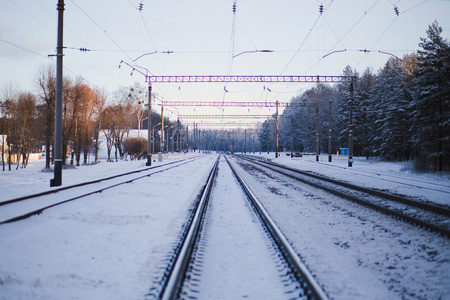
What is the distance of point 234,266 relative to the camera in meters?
4.44

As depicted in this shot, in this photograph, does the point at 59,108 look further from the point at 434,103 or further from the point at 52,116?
the point at 434,103

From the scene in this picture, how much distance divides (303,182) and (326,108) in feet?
242

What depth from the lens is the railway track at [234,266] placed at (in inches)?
141

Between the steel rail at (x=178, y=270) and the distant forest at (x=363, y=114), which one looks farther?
the distant forest at (x=363, y=114)

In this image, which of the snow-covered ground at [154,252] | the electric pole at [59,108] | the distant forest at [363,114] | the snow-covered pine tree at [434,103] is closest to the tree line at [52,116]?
the distant forest at [363,114]

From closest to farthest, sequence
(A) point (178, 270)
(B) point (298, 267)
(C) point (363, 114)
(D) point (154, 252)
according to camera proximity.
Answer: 1. (A) point (178, 270)
2. (B) point (298, 267)
3. (D) point (154, 252)
4. (C) point (363, 114)

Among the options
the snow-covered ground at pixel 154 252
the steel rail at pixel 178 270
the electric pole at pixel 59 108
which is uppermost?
the electric pole at pixel 59 108

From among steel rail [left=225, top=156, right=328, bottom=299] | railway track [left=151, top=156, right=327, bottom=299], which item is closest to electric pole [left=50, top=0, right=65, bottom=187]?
railway track [left=151, top=156, right=327, bottom=299]

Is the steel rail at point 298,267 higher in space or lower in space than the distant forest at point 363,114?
lower

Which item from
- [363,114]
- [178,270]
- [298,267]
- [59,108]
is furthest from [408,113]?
[178,270]

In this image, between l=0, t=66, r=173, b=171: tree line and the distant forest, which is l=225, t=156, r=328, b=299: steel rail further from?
l=0, t=66, r=173, b=171: tree line

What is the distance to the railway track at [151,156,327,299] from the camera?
357 cm

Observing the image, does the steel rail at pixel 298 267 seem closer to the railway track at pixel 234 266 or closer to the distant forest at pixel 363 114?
the railway track at pixel 234 266

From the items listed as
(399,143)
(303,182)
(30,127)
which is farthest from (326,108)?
(303,182)
